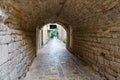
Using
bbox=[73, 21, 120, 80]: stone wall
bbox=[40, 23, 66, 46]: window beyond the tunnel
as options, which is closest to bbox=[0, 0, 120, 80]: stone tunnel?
bbox=[73, 21, 120, 80]: stone wall

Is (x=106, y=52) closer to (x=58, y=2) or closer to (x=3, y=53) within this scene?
(x=58, y=2)

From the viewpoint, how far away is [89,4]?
11.6 ft

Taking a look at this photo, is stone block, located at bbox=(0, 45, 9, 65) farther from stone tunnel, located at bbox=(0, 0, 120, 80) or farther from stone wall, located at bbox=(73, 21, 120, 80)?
stone wall, located at bbox=(73, 21, 120, 80)

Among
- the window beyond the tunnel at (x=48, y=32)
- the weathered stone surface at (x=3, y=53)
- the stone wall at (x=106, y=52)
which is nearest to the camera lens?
the weathered stone surface at (x=3, y=53)

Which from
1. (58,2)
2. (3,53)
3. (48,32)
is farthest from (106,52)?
(48,32)

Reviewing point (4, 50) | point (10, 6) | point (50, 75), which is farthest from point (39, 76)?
point (10, 6)

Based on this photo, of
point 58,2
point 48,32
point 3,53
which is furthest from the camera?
point 48,32

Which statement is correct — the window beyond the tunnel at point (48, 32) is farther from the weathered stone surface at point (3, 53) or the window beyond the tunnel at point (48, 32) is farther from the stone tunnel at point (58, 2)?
the weathered stone surface at point (3, 53)

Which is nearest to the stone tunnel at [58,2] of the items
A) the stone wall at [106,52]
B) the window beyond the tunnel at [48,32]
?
the stone wall at [106,52]

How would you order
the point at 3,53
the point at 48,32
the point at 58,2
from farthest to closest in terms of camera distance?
the point at 48,32
the point at 58,2
the point at 3,53

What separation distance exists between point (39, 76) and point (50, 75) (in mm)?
305

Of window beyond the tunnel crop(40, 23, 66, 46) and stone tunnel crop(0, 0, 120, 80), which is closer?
stone tunnel crop(0, 0, 120, 80)

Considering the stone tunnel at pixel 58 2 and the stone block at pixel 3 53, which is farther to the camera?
the stone tunnel at pixel 58 2

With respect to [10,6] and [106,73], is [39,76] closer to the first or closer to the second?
[106,73]
